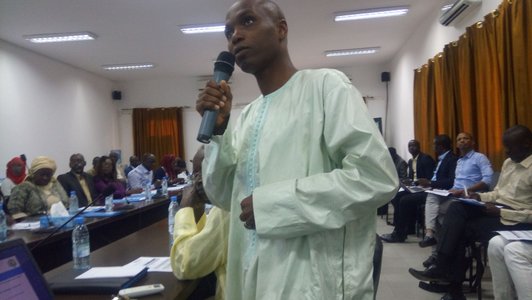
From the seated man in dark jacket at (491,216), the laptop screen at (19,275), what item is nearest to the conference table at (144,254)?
the laptop screen at (19,275)

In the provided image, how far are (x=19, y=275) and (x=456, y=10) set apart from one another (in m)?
4.75

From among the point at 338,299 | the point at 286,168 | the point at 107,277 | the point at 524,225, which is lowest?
the point at 524,225

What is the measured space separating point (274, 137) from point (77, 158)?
4.73m

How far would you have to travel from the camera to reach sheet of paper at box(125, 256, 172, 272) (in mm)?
1482

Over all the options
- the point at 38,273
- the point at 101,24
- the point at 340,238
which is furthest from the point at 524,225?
the point at 101,24

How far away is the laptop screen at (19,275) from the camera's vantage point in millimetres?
665

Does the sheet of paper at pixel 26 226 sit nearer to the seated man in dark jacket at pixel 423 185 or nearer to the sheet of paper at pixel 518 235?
the sheet of paper at pixel 518 235

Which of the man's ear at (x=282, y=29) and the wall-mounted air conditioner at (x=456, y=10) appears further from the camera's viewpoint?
the wall-mounted air conditioner at (x=456, y=10)

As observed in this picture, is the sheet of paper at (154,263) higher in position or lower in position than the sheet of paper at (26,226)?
higher

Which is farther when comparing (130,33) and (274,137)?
(130,33)

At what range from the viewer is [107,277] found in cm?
132

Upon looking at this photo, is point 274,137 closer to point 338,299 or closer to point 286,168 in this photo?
point 286,168

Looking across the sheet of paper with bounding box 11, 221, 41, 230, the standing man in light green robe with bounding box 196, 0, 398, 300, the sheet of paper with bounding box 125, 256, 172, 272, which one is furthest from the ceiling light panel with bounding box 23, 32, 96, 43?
the standing man in light green robe with bounding box 196, 0, 398, 300

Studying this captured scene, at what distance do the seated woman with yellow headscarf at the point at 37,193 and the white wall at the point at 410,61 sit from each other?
4.60 m
